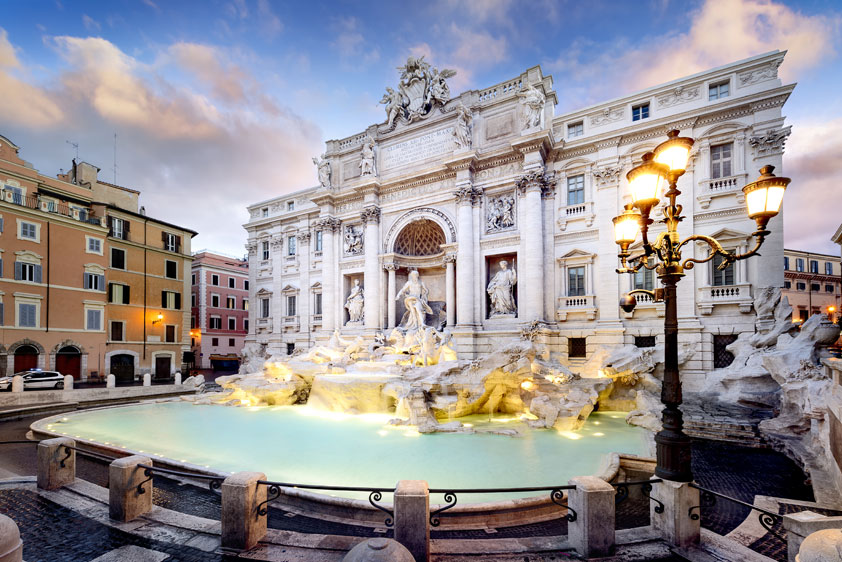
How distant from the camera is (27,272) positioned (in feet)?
66.0

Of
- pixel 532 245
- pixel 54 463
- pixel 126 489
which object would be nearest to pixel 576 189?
pixel 532 245

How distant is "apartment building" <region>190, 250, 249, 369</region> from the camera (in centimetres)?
3531

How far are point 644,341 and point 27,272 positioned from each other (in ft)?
102

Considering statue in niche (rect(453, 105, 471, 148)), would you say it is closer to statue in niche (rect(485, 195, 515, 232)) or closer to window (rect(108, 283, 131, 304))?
statue in niche (rect(485, 195, 515, 232))

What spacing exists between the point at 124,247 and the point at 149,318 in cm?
500

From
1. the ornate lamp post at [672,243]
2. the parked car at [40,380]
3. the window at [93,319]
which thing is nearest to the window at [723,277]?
the ornate lamp post at [672,243]

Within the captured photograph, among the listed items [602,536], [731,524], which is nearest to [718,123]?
[731,524]

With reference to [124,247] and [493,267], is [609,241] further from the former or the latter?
[124,247]

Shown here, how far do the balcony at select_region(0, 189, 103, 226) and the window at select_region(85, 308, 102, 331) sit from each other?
→ 5.38 metres

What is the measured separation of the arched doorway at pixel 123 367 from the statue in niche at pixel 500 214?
24.3m

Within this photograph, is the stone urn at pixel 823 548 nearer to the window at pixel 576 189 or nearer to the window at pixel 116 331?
the window at pixel 576 189

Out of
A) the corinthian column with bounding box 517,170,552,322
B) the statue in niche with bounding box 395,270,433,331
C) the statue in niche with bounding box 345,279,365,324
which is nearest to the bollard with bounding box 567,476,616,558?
the corinthian column with bounding box 517,170,552,322

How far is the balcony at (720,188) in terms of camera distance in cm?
1472

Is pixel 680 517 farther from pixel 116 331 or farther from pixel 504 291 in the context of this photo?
pixel 116 331
